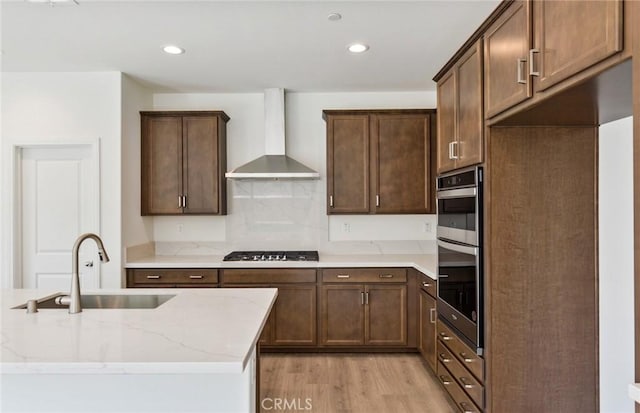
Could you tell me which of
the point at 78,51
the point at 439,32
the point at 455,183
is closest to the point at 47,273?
the point at 78,51

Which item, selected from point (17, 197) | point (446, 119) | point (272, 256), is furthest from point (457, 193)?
point (17, 197)

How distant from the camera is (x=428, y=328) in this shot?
3318 millimetres

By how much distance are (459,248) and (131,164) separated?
10.0 ft

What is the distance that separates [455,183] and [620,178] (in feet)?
2.63

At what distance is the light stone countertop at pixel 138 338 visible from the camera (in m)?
1.28

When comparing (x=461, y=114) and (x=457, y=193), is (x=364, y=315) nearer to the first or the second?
(x=457, y=193)

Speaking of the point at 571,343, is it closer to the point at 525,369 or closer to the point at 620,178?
the point at 525,369

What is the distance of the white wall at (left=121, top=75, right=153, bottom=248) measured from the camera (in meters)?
3.72

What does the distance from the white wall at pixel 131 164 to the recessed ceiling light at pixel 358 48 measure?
83.6 inches

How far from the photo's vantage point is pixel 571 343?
206 centimetres

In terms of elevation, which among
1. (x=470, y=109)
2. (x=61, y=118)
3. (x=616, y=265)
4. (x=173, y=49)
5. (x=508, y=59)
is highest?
(x=173, y=49)

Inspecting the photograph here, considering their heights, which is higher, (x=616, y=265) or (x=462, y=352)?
(x=616, y=265)

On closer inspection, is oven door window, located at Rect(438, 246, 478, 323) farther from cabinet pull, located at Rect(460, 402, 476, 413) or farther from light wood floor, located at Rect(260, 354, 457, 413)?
light wood floor, located at Rect(260, 354, 457, 413)

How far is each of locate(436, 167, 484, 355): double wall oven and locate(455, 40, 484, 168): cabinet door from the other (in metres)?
0.10
